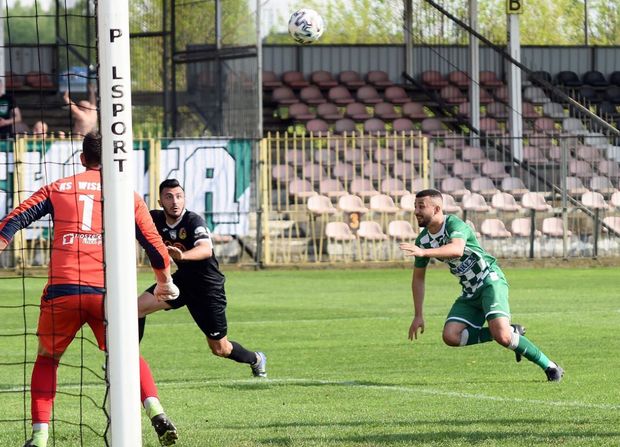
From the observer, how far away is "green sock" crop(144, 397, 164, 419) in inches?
346

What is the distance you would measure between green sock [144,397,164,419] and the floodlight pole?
1414mm

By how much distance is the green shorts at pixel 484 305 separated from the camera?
12156 mm

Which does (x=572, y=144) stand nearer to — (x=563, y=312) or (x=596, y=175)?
(x=596, y=175)

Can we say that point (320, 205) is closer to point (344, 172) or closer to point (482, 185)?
point (344, 172)

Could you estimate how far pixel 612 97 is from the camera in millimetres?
39031

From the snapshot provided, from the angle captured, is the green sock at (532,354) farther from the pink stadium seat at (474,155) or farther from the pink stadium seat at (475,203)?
the pink stadium seat at (474,155)

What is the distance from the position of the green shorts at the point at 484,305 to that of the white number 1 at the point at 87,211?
4.39m

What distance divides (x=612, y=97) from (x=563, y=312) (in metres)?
21.2

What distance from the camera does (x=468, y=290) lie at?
1243 centimetres

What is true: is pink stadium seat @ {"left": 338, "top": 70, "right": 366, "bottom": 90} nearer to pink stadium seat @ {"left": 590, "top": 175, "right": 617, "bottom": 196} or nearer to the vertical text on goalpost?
Answer: pink stadium seat @ {"left": 590, "top": 175, "right": 617, "bottom": 196}

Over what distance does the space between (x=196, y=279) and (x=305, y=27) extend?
11425mm

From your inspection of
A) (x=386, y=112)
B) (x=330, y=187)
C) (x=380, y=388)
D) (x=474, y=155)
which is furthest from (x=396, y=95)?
(x=380, y=388)

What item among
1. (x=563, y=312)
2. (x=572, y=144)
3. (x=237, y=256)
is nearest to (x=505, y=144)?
(x=572, y=144)

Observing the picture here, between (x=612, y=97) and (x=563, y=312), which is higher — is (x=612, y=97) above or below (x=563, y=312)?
above
